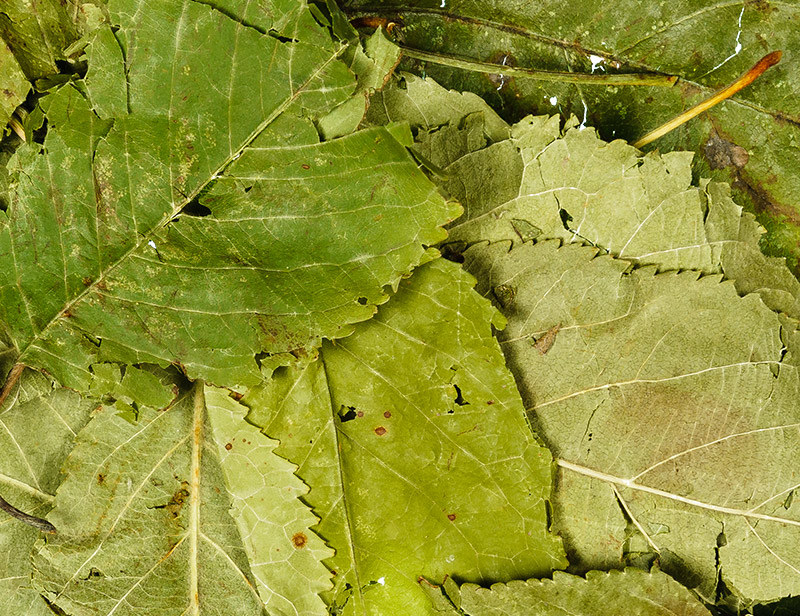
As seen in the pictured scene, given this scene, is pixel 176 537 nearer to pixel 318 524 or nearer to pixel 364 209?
pixel 318 524

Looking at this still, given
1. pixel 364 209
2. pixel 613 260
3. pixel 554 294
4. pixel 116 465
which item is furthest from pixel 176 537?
pixel 613 260

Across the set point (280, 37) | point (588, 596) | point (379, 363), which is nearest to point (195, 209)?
point (280, 37)

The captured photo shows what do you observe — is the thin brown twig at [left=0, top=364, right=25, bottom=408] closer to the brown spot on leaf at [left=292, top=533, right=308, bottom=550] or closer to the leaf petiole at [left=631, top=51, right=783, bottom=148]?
the brown spot on leaf at [left=292, top=533, right=308, bottom=550]

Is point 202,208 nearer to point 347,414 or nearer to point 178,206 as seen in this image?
point 178,206

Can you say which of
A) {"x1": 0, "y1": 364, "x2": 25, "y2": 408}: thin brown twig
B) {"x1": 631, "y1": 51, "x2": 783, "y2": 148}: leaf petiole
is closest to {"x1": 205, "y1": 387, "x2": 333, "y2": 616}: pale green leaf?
{"x1": 0, "y1": 364, "x2": 25, "y2": 408}: thin brown twig

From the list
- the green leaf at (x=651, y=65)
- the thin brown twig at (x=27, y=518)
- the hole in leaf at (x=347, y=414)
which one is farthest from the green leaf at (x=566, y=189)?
the thin brown twig at (x=27, y=518)

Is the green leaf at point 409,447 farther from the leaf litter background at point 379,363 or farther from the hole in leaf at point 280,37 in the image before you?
the hole in leaf at point 280,37

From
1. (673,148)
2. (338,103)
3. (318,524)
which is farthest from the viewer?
(673,148)
